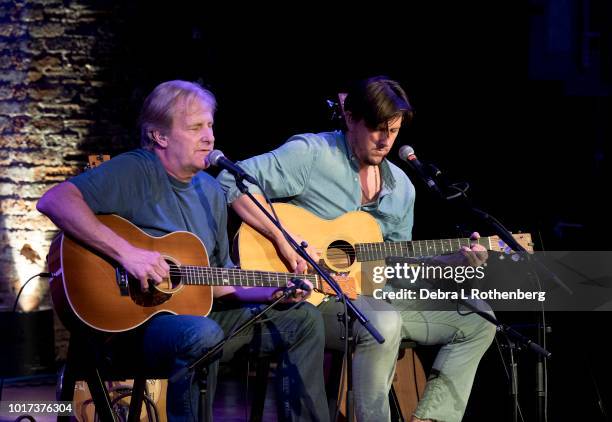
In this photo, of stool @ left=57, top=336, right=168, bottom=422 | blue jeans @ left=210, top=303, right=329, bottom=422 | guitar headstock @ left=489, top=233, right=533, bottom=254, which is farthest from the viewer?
guitar headstock @ left=489, top=233, right=533, bottom=254

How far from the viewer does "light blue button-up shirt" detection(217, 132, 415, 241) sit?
4742 millimetres

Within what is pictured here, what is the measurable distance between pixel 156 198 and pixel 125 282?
19.4 inches

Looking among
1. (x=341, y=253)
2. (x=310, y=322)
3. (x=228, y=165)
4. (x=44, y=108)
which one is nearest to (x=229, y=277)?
(x=310, y=322)

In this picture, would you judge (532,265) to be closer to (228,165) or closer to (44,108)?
(228,165)

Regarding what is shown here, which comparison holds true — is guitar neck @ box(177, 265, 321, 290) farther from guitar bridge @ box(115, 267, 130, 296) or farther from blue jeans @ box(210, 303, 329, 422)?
guitar bridge @ box(115, 267, 130, 296)

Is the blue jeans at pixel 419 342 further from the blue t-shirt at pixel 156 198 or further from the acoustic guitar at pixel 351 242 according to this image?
the blue t-shirt at pixel 156 198

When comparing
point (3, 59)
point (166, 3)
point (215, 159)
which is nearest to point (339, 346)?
point (215, 159)

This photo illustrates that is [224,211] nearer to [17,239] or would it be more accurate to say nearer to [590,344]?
[590,344]

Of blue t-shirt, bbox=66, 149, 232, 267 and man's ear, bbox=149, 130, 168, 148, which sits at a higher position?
man's ear, bbox=149, 130, 168, 148

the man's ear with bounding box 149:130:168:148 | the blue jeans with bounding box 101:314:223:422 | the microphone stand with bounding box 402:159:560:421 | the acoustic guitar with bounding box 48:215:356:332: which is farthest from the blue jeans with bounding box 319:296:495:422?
the man's ear with bounding box 149:130:168:148

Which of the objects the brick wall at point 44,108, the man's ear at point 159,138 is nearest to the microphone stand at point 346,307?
the man's ear at point 159,138
